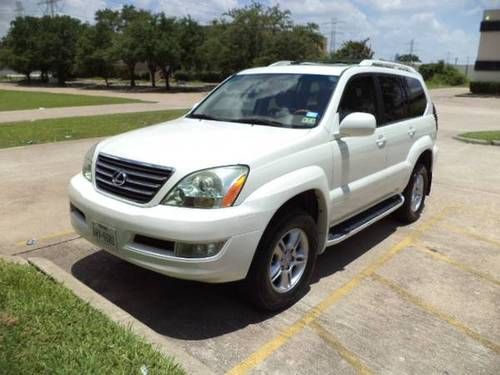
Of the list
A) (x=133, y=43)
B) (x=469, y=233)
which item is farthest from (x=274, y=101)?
(x=133, y=43)

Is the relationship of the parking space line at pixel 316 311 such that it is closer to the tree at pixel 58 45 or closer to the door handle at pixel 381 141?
the door handle at pixel 381 141

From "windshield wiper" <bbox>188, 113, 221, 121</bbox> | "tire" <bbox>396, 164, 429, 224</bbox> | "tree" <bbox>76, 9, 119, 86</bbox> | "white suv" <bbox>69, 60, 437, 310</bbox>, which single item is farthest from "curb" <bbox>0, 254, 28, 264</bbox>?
"tree" <bbox>76, 9, 119, 86</bbox>

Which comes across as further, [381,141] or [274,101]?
[381,141]

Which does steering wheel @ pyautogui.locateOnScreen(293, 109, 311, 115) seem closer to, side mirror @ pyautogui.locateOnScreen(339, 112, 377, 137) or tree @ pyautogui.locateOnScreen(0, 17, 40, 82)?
side mirror @ pyautogui.locateOnScreen(339, 112, 377, 137)

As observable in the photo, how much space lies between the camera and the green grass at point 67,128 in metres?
11.9

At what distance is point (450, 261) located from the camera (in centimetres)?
504

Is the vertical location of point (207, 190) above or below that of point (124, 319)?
above

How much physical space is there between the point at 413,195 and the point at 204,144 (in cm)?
344

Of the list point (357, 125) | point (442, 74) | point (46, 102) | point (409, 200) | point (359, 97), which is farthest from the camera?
point (442, 74)

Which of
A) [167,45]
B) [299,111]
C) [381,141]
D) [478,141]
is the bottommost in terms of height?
[478,141]

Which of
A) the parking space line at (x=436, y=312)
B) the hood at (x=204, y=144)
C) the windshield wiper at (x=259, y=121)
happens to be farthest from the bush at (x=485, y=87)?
the hood at (x=204, y=144)

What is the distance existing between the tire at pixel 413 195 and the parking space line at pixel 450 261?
64 cm

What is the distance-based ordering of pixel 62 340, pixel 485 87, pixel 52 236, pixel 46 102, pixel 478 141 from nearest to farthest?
1. pixel 62 340
2. pixel 52 236
3. pixel 478 141
4. pixel 46 102
5. pixel 485 87

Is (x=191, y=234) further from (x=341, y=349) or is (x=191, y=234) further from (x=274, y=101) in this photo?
(x=274, y=101)
